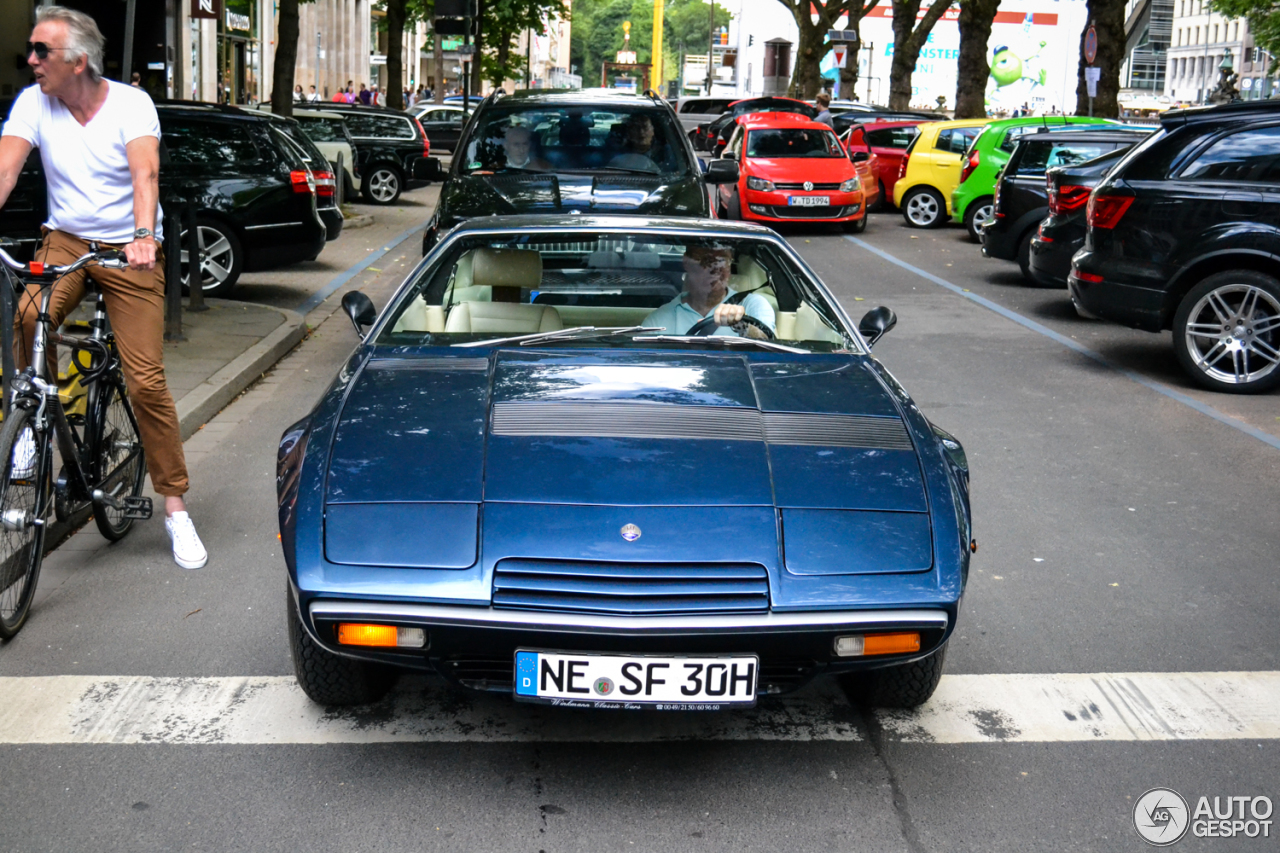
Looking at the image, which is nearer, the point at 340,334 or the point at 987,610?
the point at 987,610

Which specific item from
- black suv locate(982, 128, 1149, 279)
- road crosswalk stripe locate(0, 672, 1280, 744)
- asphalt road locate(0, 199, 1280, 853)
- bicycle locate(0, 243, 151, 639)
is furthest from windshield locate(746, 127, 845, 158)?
road crosswalk stripe locate(0, 672, 1280, 744)

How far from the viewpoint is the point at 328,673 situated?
3920 mm

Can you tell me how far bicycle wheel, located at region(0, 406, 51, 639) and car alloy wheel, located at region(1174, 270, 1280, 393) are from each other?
7531 millimetres

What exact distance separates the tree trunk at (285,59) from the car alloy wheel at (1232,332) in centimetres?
1380

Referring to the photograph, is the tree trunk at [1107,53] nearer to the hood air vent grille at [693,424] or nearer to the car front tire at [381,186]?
the car front tire at [381,186]

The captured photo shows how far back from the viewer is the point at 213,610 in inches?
194

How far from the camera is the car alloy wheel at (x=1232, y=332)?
30.8ft

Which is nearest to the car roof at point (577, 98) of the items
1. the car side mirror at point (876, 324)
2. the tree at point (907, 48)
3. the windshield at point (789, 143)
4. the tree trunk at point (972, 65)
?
the car side mirror at point (876, 324)

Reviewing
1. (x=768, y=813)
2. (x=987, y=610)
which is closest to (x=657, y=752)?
(x=768, y=813)

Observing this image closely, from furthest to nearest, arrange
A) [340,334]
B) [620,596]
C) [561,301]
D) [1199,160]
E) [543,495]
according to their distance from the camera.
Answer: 1. [340,334]
2. [1199,160]
3. [561,301]
4. [543,495]
5. [620,596]

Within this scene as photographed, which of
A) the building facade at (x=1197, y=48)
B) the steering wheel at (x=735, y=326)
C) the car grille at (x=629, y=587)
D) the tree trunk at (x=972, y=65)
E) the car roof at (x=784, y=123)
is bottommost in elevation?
the car grille at (x=629, y=587)

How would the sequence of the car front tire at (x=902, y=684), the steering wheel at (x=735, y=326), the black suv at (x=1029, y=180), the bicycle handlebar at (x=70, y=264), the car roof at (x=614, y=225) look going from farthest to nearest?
1. the black suv at (x=1029, y=180)
2. the car roof at (x=614, y=225)
3. the steering wheel at (x=735, y=326)
4. the bicycle handlebar at (x=70, y=264)
5. the car front tire at (x=902, y=684)

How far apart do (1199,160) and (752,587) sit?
743 cm

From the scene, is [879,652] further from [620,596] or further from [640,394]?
[640,394]
